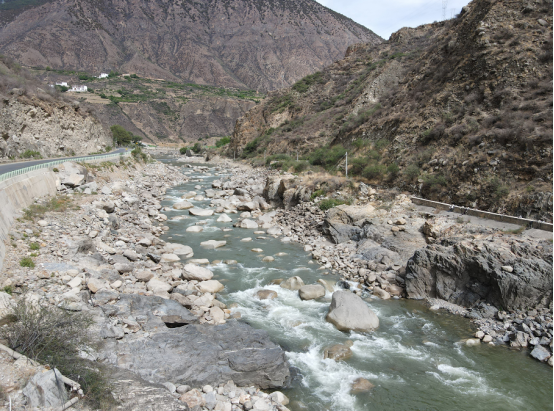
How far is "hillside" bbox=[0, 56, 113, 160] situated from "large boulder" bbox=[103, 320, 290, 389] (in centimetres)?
2315

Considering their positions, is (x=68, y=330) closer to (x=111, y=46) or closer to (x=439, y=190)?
(x=439, y=190)

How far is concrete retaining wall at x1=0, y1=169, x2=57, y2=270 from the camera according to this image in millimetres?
9523

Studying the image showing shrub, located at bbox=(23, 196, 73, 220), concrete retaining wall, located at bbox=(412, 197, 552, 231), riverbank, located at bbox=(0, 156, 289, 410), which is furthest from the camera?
shrub, located at bbox=(23, 196, 73, 220)

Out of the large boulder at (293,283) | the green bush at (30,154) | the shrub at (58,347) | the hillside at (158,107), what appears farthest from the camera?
the hillside at (158,107)

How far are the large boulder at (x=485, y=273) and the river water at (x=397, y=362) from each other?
33.7 inches

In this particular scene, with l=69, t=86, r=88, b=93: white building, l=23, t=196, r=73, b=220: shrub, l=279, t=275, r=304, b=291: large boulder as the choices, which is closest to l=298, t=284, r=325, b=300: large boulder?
l=279, t=275, r=304, b=291: large boulder

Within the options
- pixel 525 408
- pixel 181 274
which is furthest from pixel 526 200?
pixel 181 274

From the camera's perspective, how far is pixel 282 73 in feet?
566

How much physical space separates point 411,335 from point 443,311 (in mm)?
1668

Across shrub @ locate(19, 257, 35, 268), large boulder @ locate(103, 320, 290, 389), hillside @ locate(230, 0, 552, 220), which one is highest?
hillside @ locate(230, 0, 552, 220)

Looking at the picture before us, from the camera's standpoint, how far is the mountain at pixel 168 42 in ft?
504

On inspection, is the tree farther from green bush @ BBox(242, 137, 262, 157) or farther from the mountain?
the mountain

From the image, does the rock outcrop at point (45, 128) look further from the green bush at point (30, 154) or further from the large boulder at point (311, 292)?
the large boulder at point (311, 292)

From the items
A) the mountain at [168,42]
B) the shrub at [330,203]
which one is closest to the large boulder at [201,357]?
the shrub at [330,203]
